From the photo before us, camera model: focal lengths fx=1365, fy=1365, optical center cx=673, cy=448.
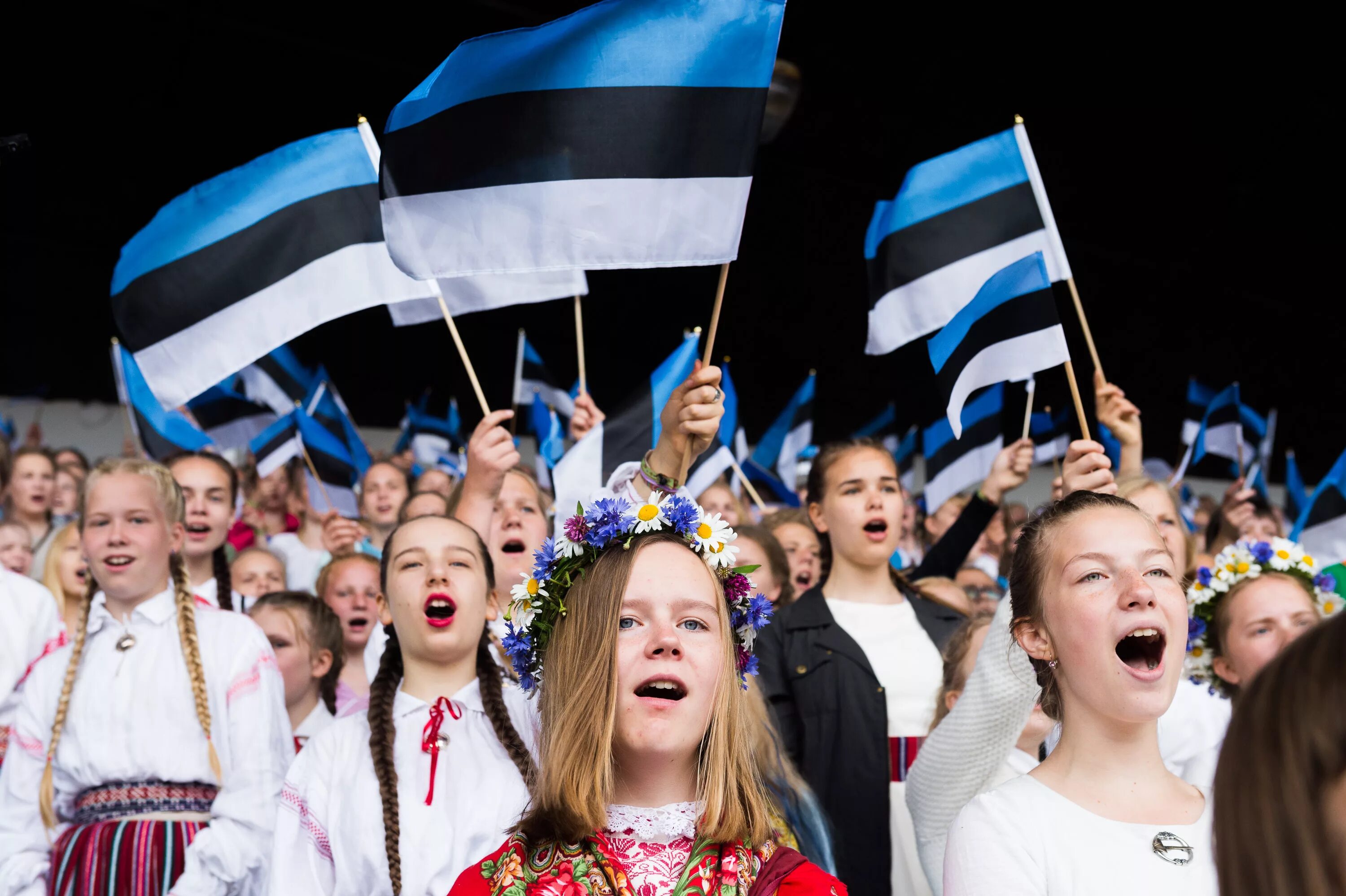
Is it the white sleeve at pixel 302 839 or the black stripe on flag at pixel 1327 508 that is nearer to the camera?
the white sleeve at pixel 302 839

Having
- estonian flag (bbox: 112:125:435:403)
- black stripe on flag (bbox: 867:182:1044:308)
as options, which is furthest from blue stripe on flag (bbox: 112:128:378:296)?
black stripe on flag (bbox: 867:182:1044:308)

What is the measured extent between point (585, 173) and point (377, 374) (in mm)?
10307

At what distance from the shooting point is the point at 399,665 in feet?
11.2

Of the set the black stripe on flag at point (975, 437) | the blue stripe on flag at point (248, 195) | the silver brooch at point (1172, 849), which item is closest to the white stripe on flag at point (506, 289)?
the blue stripe on flag at point (248, 195)

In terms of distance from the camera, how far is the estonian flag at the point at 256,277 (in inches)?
155

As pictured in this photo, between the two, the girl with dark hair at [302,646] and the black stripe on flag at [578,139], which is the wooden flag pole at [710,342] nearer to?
the black stripe on flag at [578,139]

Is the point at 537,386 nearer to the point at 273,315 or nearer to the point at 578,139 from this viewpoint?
the point at 273,315

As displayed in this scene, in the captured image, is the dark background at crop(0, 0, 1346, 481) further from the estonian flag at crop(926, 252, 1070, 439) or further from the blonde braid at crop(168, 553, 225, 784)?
the blonde braid at crop(168, 553, 225, 784)

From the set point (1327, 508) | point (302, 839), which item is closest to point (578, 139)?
point (302, 839)

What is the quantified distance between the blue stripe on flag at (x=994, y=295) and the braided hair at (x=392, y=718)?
131 centimetres

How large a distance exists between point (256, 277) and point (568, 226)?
1278mm

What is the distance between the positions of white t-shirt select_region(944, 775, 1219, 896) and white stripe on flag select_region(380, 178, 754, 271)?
1352 millimetres

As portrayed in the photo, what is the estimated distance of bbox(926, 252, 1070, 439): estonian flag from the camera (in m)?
3.56

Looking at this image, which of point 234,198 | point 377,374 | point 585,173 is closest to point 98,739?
point 234,198
